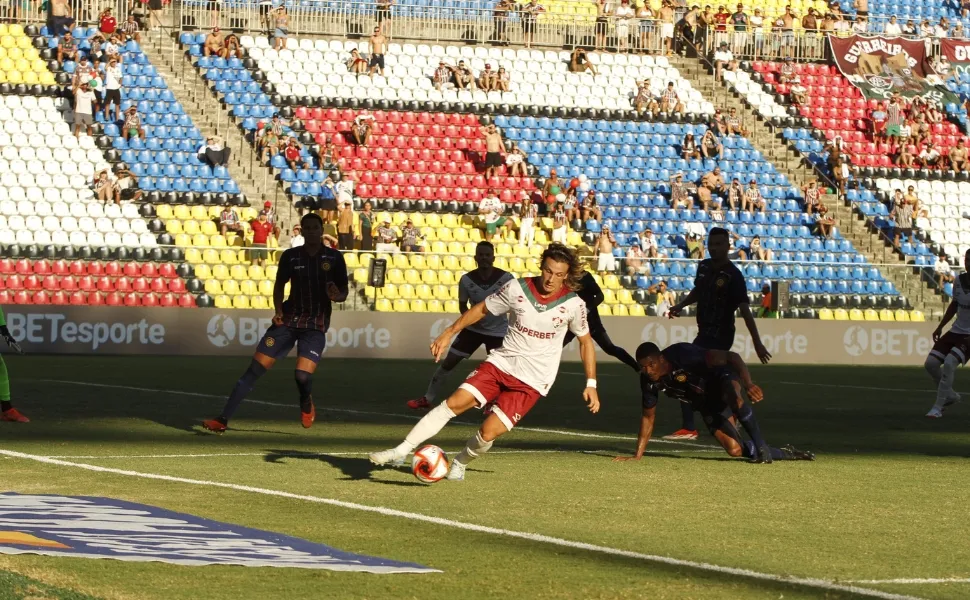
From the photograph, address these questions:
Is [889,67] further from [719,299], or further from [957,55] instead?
[719,299]

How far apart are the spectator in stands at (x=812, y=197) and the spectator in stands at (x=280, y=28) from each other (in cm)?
1476

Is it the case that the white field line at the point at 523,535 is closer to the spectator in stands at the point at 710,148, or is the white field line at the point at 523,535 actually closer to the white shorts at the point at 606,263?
the white shorts at the point at 606,263

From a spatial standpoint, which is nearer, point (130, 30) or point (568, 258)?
point (568, 258)

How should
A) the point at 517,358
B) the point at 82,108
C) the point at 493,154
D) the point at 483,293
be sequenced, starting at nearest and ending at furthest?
the point at 517,358, the point at 483,293, the point at 82,108, the point at 493,154

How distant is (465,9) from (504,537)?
37.4m

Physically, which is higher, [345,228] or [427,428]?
[345,228]

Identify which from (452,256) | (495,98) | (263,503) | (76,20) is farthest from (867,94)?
(263,503)

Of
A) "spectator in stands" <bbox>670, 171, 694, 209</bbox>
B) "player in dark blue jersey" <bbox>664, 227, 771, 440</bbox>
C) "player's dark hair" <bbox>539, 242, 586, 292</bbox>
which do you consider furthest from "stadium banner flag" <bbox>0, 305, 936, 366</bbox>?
"player's dark hair" <bbox>539, 242, 586, 292</bbox>

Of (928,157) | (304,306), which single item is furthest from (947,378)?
(928,157)

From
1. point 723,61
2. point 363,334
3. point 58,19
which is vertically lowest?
point 363,334

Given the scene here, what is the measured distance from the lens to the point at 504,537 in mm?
8797

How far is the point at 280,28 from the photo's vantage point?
42750 mm

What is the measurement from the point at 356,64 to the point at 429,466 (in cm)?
3269

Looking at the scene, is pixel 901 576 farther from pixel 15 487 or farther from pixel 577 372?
pixel 577 372
